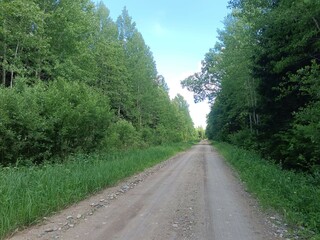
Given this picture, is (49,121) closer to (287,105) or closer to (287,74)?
(287,74)

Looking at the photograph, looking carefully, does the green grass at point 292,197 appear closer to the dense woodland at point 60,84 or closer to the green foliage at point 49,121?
the green foliage at point 49,121

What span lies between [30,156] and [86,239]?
8350mm

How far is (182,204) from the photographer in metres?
8.48

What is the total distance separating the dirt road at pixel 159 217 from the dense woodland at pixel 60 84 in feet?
14.8

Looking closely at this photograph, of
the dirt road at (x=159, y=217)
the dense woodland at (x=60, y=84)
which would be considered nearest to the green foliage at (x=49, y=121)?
the dense woodland at (x=60, y=84)

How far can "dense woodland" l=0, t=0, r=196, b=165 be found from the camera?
1228 centimetres


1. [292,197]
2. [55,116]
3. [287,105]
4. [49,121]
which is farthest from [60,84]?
[292,197]

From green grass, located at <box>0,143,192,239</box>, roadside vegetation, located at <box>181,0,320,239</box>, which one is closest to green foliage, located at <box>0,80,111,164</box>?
green grass, located at <box>0,143,192,239</box>

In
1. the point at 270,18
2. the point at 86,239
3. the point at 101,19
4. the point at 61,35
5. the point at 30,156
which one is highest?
the point at 101,19

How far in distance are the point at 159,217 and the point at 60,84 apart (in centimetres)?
1129

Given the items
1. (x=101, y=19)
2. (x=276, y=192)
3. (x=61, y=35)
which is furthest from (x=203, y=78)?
(x=276, y=192)

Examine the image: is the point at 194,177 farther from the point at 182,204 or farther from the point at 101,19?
the point at 101,19

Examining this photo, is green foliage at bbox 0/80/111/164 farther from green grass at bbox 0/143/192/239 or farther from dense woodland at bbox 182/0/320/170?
dense woodland at bbox 182/0/320/170

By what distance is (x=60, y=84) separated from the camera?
1620 centimetres
